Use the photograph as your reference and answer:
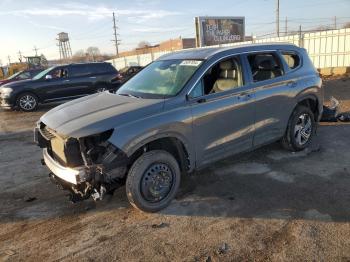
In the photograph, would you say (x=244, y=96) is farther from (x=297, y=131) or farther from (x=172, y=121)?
(x=297, y=131)

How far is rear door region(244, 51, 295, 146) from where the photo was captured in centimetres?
507

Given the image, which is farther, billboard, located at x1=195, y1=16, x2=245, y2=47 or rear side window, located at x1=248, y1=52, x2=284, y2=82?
billboard, located at x1=195, y1=16, x2=245, y2=47

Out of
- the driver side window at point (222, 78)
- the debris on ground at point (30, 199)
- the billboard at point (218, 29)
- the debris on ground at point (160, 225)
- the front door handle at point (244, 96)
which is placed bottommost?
the debris on ground at point (160, 225)

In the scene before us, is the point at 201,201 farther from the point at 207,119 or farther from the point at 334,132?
the point at 334,132

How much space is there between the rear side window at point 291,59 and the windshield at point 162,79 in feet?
6.03

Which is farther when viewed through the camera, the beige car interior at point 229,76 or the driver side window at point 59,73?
the driver side window at point 59,73

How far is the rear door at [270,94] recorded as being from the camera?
5.07 meters

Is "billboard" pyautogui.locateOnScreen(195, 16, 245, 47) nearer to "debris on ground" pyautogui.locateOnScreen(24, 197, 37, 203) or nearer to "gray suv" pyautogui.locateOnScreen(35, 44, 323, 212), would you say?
"gray suv" pyautogui.locateOnScreen(35, 44, 323, 212)

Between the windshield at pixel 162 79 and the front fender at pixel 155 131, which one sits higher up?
Result: the windshield at pixel 162 79

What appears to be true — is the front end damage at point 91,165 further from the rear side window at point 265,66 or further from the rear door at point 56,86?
the rear door at point 56,86

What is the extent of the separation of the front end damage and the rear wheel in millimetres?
10353

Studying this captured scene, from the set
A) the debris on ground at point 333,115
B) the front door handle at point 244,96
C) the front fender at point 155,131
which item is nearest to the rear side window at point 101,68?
the debris on ground at point 333,115

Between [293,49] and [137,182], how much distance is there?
3673mm

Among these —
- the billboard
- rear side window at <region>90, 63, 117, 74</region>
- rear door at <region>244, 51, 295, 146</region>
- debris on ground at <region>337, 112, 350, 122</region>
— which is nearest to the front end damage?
rear door at <region>244, 51, 295, 146</region>
